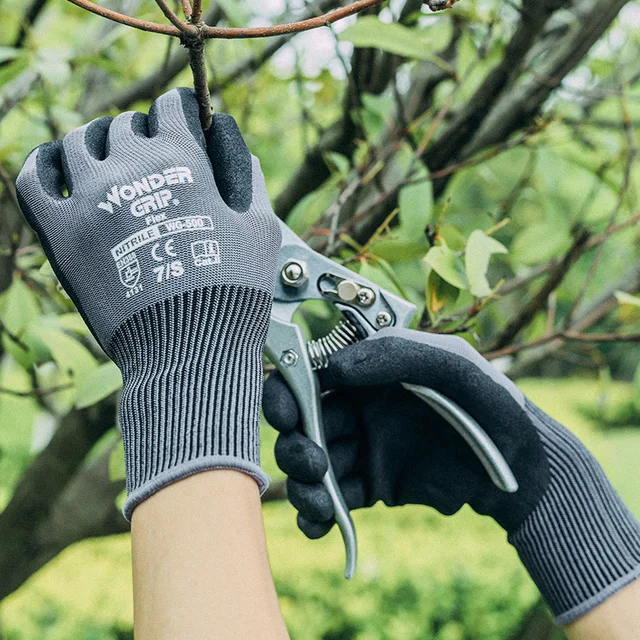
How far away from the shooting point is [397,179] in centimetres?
150

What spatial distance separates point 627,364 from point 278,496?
7.35 m

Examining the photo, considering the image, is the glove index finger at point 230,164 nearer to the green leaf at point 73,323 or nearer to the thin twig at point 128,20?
the thin twig at point 128,20

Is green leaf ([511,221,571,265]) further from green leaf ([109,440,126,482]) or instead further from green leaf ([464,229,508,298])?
green leaf ([109,440,126,482])

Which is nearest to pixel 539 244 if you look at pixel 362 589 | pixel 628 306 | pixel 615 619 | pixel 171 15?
pixel 628 306

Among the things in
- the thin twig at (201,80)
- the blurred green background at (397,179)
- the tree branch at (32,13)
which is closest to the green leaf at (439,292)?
the blurred green background at (397,179)

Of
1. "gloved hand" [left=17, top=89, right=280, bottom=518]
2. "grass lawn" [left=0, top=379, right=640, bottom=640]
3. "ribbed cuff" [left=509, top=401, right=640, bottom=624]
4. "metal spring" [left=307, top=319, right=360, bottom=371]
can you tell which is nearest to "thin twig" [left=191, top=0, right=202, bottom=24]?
"gloved hand" [left=17, top=89, right=280, bottom=518]

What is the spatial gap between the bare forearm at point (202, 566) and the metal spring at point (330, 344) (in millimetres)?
273

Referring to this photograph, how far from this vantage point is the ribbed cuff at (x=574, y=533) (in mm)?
954

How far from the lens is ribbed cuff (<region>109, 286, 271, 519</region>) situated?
0.73 metres

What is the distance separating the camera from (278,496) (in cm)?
170

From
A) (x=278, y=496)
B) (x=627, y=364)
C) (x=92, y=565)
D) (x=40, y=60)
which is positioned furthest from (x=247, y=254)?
(x=627, y=364)

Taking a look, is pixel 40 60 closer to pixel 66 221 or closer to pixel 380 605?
pixel 66 221

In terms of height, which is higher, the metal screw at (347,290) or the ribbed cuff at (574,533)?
the metal screw at (347,290)

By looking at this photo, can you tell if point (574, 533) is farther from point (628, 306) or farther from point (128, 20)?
point (128, 20)
